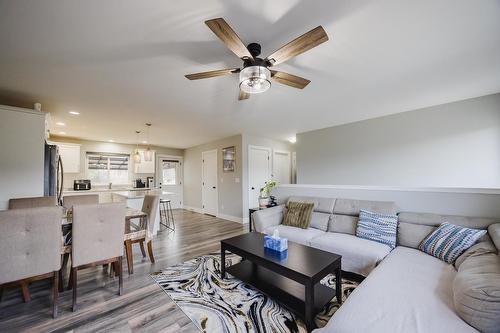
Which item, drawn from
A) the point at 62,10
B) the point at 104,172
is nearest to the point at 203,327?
the point at 62,10

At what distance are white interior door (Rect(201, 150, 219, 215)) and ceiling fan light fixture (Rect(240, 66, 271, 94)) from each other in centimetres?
465

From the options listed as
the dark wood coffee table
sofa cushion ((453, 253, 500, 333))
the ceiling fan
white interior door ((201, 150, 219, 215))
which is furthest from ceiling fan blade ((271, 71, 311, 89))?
white interior door ((201, 150, 219, 215))

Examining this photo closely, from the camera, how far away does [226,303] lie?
1.93 m

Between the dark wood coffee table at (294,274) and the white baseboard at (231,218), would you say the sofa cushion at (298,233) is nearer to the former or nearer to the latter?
the dark wood coffee table at (294,274)

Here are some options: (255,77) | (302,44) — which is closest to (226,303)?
(255,77)

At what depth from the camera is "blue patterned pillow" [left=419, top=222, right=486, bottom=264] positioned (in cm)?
183

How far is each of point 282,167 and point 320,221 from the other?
3.78 meters

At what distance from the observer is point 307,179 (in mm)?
5172

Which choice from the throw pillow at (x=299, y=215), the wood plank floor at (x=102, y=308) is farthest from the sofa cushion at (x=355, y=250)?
the wood plank floor at (x=102, y=308)

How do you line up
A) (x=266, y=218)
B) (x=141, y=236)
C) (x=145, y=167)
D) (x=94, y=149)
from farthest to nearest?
(x=145, y=167)
(x=94, y=149)
(x=266, y=218)
(x=141, y=236)

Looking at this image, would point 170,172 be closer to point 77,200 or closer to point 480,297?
point 77,200

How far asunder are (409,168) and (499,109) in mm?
1380

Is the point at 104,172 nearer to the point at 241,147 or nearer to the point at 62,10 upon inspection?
the point at 241,147

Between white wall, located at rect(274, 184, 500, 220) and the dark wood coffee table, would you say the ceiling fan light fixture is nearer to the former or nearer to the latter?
the dark wood coffee table
